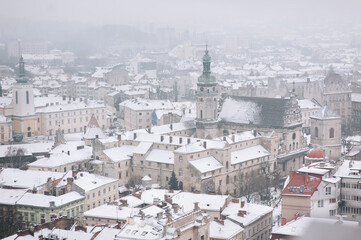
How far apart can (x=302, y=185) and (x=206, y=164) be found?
10.4 m

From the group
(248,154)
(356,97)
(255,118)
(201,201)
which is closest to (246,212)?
(201,201)

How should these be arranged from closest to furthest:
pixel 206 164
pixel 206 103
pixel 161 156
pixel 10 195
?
pixel 10 195, pixel 206 164, pixel 161 156, pixel 206 103

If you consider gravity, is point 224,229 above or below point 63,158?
below

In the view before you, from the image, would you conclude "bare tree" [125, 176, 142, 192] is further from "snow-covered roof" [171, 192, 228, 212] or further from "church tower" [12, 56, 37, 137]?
"church tower" [12, 56, 37, 137]

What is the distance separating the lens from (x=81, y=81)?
79.2 m

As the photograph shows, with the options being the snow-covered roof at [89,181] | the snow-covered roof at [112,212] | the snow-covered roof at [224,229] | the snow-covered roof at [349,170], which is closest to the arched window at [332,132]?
the snow-covered roof at [349,170]

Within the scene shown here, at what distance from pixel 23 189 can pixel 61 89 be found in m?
51.2

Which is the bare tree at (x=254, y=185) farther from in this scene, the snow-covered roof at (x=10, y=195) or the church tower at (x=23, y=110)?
the church tower at (x=23, y=110)

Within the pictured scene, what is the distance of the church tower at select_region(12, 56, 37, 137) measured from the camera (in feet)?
167

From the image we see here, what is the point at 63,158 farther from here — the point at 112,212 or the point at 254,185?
the point at 112,212

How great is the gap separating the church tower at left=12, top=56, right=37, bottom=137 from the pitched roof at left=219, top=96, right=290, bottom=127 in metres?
17.2

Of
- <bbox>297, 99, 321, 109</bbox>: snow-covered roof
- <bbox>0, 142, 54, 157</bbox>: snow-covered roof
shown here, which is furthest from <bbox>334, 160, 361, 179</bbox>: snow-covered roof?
<bbox>297, 99, 321, 109</bbox>: snow-covered roof

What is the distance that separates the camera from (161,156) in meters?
35.5

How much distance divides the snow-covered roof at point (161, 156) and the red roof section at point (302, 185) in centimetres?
1149
